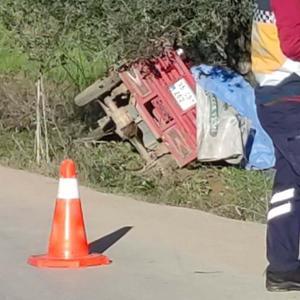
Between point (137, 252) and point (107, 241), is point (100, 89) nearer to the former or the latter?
point (107, 241)

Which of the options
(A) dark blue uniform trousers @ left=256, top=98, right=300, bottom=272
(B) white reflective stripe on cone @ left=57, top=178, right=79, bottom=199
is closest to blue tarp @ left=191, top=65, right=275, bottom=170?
(B) white reflective stripe on cone @ left=57, top=178, right=79, bottom=199

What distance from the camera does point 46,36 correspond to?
1092 centimetres

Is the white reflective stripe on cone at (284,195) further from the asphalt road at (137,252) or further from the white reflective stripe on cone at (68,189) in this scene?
the white reflective stripe on cone at (68,189)

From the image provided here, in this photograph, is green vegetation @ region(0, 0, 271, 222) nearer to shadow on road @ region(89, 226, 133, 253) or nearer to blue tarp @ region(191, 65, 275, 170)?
blue tarp @ region(191, 65, 275, 170)

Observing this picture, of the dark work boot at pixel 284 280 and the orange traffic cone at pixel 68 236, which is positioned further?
the orange traffic cone at pixel 68 236

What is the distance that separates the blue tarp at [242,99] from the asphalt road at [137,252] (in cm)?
173

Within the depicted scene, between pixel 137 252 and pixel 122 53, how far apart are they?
3176 millimetres

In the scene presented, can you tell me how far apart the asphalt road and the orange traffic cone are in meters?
0.08

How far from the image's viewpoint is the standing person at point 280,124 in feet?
19.6

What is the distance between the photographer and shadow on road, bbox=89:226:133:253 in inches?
302

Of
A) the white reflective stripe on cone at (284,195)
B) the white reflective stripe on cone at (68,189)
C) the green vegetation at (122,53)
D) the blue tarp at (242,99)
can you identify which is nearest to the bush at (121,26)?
the green vegetation at (122,53)

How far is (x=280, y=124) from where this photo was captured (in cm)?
601

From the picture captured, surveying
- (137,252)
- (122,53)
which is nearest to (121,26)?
(122,53)

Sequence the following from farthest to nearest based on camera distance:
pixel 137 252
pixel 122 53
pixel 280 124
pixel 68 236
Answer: pixel 122 53, pixel 137 252, pixel 68 236, pixel 280 124
